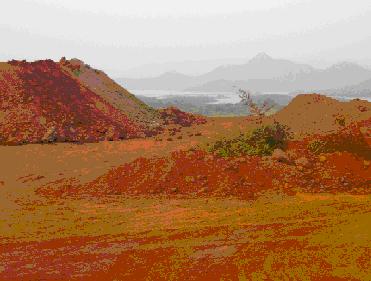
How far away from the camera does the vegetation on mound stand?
42.4ft

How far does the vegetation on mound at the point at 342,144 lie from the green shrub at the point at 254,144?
3.63ft

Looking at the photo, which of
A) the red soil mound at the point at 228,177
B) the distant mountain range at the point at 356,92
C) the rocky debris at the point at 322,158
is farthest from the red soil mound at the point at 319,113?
the distant mountain range at the point at 356,92

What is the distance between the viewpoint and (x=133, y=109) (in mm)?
30500

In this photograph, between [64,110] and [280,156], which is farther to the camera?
[64,110]

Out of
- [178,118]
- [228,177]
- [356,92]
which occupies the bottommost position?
[228,177]

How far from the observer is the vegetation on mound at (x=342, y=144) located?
12.9 meters

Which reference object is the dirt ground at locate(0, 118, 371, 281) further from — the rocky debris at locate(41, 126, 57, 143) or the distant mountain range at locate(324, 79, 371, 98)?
the distant mountain range at locate(324, 79, 371, 98)

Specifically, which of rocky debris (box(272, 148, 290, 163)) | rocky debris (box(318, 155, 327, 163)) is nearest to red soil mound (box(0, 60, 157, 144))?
rocky debris (box(272, 148, 290, 163))

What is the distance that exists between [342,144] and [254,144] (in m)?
2.81

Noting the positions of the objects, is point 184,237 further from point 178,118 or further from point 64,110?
point 178,118

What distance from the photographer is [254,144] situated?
14.0 meters

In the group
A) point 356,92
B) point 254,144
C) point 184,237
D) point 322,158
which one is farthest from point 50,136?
point 356,92

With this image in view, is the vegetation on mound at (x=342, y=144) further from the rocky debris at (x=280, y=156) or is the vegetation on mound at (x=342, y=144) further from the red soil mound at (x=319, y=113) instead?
the red soil mound at (x=319, y=113)

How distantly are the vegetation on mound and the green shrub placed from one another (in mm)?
1106
